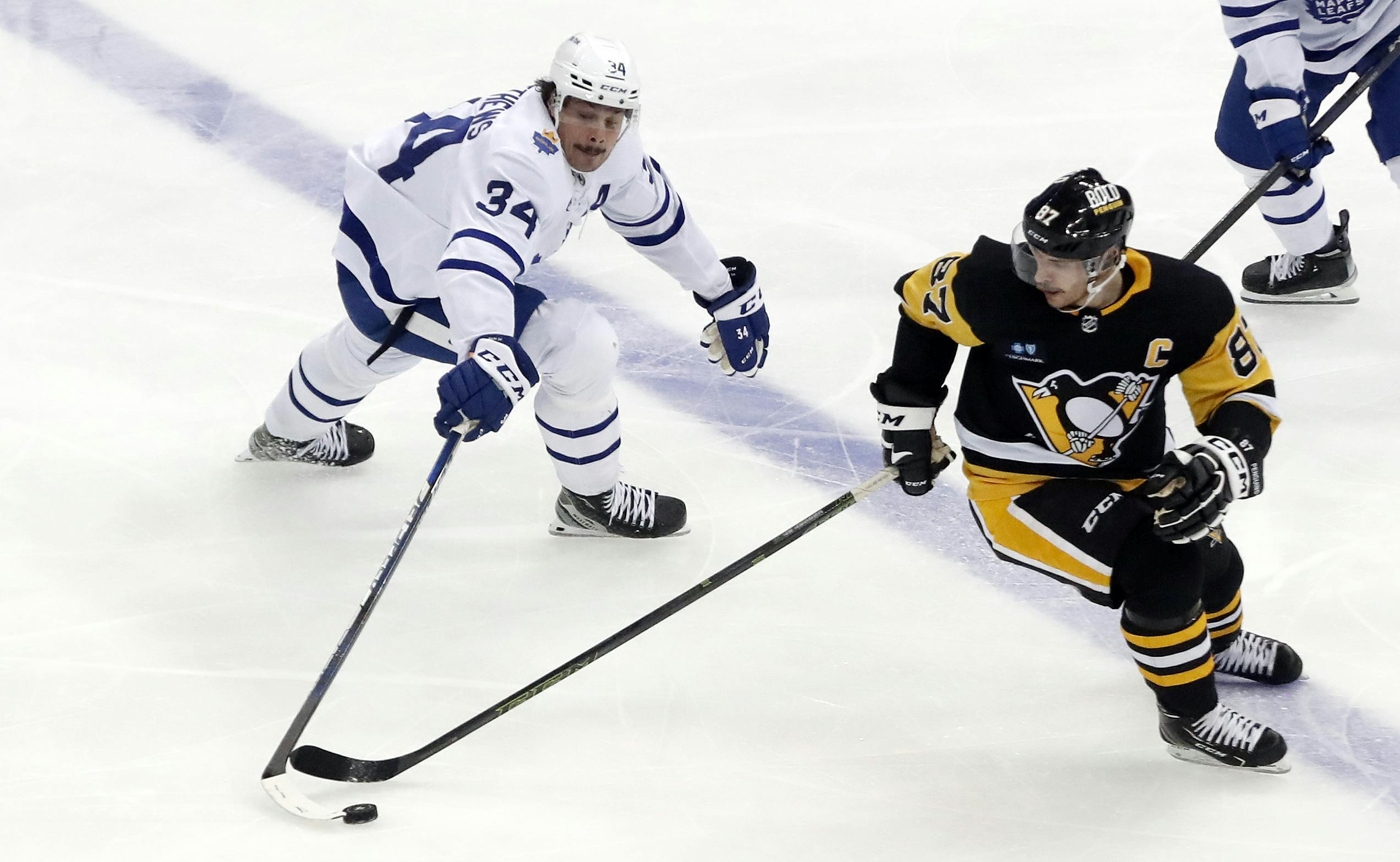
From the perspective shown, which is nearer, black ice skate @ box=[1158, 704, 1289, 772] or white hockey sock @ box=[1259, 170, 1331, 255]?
black ice skate @ box=[1158, 704, 1289, 772]

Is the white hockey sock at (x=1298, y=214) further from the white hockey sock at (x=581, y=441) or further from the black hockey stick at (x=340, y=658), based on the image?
the black hockey stick at (x=340, y=658)

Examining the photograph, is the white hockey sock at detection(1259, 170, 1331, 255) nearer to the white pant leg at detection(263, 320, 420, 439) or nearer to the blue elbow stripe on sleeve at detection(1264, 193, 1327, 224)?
the blue elbow stripe on sleeve at detection(1264, 193, 1327, 224)

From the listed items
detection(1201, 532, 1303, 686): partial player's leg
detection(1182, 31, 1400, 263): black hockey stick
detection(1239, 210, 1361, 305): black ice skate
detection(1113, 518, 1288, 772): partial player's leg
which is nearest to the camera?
detection(1113, 518, 1288, 772): partial player's leg

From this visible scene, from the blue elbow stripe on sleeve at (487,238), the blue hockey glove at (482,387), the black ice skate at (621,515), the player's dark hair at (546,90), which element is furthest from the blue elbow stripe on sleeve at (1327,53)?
the blue hockey glove at (482,387)

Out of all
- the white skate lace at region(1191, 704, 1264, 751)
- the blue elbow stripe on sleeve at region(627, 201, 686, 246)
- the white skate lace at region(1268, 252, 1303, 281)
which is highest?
the blue elbow stripe on sleeve at region(627, 201, 686, 246)

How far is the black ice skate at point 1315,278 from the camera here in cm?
417

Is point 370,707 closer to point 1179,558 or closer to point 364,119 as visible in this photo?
point 1179,558

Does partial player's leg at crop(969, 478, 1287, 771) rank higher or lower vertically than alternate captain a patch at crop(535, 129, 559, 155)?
lower

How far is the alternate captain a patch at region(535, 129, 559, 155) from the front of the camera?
2.75 meters

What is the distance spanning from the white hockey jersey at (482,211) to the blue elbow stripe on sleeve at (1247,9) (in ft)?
5.24

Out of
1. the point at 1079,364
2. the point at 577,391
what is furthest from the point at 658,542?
the point at 1079,364

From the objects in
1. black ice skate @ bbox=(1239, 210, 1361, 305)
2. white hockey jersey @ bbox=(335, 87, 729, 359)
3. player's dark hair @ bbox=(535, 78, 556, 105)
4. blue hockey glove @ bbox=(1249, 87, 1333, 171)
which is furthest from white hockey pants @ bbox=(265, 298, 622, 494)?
black ice skate @ bbox=(1239, 210, 1361, 305)

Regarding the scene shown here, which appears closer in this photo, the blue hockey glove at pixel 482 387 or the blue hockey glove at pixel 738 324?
the blue hockey glove at pixel 482 387

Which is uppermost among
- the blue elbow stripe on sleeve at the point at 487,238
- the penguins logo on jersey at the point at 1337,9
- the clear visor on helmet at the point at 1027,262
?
the penguins logo on jersey at the point at 1337,9
